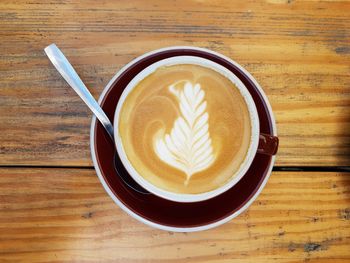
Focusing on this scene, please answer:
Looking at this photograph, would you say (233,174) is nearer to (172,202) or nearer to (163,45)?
(172,202)

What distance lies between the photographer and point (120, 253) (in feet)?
2.66

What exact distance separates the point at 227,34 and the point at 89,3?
0.28m

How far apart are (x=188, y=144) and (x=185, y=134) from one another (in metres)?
0.02

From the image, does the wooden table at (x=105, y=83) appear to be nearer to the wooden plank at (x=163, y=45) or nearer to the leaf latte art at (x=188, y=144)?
the wooden plank at (x=163, y=45)

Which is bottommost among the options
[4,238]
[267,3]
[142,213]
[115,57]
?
[4,238]

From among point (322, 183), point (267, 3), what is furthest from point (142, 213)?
point (267, 3)

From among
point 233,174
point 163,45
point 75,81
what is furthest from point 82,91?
point 233,174

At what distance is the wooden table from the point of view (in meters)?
0.81

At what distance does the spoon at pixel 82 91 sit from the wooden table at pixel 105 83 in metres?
0.04

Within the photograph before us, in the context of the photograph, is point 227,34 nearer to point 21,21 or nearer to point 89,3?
point 89,3

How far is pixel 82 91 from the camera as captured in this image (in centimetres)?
80

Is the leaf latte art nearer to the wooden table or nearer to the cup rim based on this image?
the cup rim

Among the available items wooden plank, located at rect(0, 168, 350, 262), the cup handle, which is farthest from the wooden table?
the cup handle

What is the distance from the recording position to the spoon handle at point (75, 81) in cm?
78
